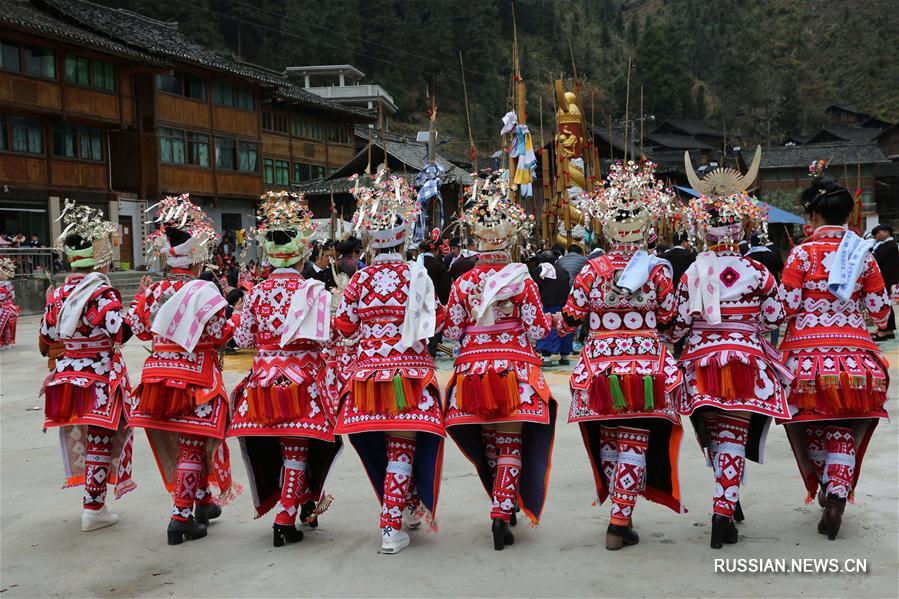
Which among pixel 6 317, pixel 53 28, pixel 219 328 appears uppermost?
pixel 53 28

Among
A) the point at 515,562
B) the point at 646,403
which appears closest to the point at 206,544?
the point at 515,562

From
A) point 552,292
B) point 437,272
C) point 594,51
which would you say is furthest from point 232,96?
point 594,51

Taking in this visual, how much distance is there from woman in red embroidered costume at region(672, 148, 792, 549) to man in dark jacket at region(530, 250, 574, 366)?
510 centimetres

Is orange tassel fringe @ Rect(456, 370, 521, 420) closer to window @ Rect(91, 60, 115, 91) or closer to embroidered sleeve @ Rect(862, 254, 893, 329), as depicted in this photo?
embroidered sleeve @ Rect(862, 254, 893, 329)

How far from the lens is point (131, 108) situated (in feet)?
86.9

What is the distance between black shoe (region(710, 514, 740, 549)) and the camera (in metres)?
4.29

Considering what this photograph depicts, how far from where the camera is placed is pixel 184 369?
4.76m

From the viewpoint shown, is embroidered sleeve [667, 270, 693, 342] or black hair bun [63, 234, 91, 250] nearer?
embroidered sleeve [667, 270, 693, 342]

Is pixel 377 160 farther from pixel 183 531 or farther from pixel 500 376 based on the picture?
pixel 500 376

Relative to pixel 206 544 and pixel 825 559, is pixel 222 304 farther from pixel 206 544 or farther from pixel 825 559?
pixel 825 559

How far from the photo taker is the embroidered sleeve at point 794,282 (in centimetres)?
459

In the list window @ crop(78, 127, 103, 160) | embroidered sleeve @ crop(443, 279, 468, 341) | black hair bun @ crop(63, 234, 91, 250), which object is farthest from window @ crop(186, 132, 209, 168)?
embroidered sleeve @ crop(443, 279, 468, 341)

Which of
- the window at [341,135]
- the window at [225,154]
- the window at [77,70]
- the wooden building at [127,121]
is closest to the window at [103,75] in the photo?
the wooden building at [127,121]

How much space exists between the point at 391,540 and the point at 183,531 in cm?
122
